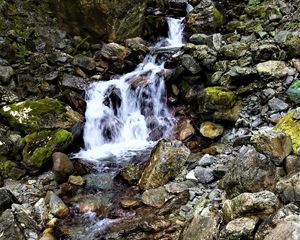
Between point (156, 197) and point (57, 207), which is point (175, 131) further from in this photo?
point (57, 207)

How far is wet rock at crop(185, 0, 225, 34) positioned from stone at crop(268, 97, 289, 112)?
5.57m

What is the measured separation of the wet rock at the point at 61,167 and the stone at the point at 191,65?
404cm

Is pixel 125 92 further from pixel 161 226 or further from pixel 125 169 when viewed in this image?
pixel 161 226

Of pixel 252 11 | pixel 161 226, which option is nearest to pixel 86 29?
pixel 252 11

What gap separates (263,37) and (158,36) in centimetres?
529

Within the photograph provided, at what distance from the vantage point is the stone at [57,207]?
6.87m

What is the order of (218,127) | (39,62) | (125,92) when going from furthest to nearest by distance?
(39,62), (125,92), (218,127)

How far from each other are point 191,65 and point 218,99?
1713 mm

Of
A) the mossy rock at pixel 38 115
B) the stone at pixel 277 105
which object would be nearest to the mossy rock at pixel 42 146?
the mossy rock at pixel 38 115

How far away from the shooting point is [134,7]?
14836mm

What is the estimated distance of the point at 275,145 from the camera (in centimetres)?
527

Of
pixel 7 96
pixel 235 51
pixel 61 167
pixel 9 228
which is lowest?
pixel 9 228

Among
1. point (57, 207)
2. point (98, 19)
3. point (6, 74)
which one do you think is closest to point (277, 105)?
point (57, 207)

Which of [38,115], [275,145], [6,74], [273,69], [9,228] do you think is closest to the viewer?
[275,145]
